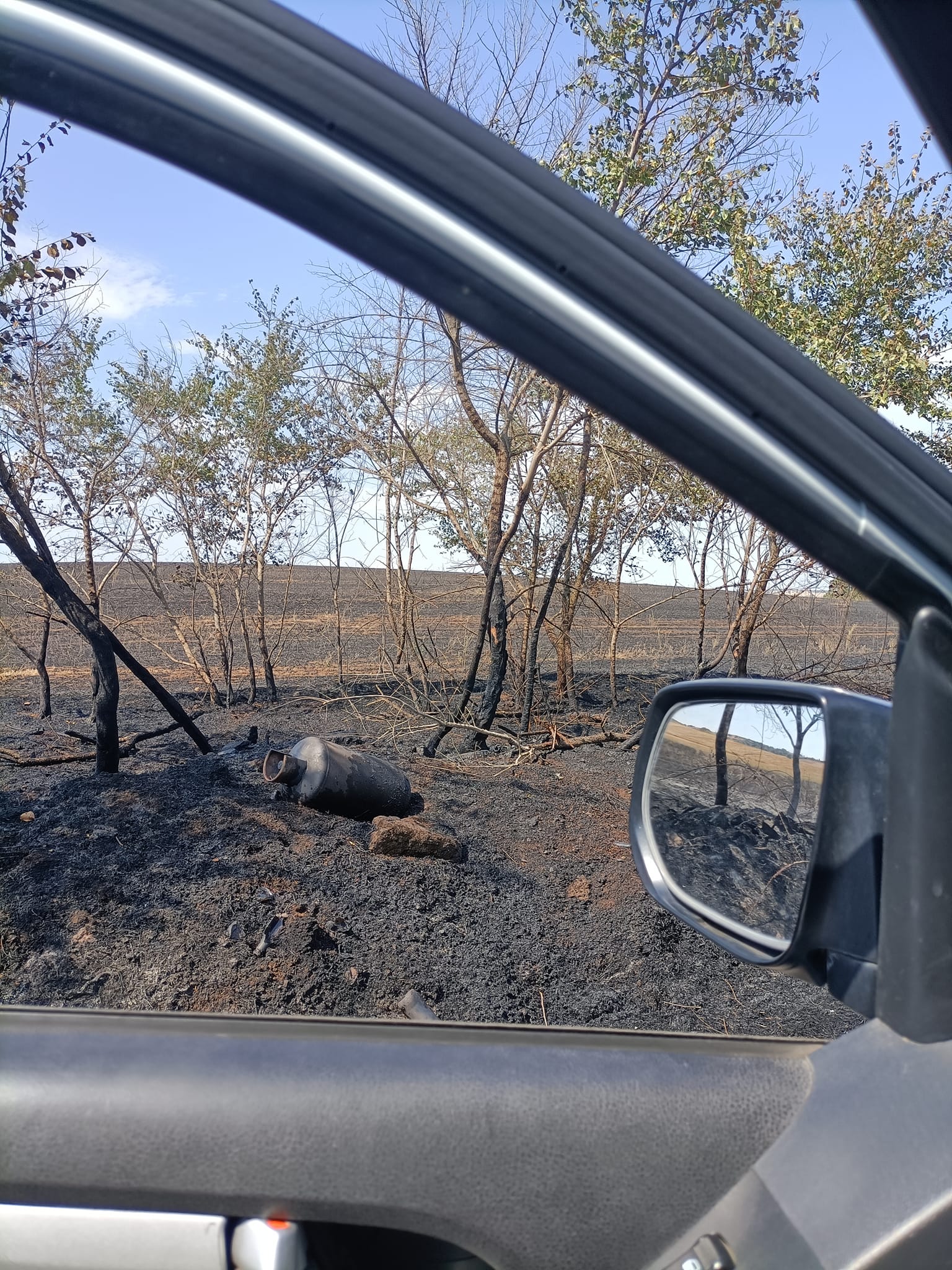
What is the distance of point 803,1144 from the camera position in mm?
1055

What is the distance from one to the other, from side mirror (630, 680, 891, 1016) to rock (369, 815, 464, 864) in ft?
11.5

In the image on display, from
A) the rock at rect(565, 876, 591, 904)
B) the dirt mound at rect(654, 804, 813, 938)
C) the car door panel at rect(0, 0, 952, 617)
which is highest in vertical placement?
the car door panel at rect(0, 0, 952, 617)

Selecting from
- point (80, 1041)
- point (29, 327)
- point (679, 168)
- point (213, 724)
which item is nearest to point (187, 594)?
point (213, 724)

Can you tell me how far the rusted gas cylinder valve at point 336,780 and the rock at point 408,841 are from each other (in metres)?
0.64

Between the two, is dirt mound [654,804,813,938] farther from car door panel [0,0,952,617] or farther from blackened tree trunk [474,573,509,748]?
blackened tree trunk [474,573,509,748]

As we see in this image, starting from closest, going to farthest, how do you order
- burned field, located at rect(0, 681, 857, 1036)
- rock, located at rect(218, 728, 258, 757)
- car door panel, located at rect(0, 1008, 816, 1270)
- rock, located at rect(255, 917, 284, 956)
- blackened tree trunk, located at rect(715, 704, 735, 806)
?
car door panel, located at rect(0, 1008, 816, 1270) < blackened tree trunk, located at rect(715, 704, 735, 806) < burned field, located at rect(0, 681, 857, 1036) < rock, located at rect(255, 917, 284, 956) < rock, located at rect(218, 728, 258, 757)

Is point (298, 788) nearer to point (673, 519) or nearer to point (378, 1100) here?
point (673, 519)

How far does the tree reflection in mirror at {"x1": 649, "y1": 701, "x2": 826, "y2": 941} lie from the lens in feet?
3.67

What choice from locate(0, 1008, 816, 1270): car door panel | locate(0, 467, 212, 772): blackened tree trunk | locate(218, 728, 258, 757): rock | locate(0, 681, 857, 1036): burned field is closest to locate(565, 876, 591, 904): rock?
locate(0, 681, 857, 1036): burned field

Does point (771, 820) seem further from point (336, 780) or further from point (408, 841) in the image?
point (336, 780)

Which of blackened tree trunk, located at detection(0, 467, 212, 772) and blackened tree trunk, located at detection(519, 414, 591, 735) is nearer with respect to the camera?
blackened tree trunk, located at detection(0, 467, 212, 772)

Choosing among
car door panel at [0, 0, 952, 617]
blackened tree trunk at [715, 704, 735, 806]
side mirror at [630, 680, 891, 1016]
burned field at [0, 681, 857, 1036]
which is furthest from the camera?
burned field at [0, 681, 857, 1036]

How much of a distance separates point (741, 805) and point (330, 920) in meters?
3.10

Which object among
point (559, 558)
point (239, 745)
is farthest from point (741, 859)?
point (239, 745)
